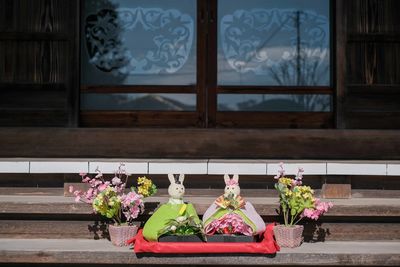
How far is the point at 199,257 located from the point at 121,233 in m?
0.67

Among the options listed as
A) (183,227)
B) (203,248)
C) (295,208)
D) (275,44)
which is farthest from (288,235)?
(275,44)

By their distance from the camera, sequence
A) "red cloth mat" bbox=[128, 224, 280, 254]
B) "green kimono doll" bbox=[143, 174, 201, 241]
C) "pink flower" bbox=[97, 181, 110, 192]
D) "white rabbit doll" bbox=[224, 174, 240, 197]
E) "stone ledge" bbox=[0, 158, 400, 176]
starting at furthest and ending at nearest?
"stone ledge" bbox=[0, 158, 400, 176] < "pink flower" bbox=[97, 181, 110, 192] < "white rabbit doll" bbox=[224, 174, 240, 197] < "green kimono doll" bbox=[143, 174, 201, 241] < "red cloth mat" bbox=[128, 224, 280, 254]

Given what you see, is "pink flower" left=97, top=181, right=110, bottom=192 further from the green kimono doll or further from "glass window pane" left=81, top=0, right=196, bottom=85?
"glass window pane" left=81, top=0, right=196, bottom=85

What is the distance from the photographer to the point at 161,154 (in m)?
5.83

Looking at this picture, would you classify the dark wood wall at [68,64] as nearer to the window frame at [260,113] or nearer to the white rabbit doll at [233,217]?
the window frame at [260,113]

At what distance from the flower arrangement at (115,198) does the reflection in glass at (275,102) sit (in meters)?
1.52

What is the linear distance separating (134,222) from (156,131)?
3.07 feet

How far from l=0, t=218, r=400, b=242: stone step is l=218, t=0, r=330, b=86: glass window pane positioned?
1.65m

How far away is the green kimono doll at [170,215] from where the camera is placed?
4.75 metres

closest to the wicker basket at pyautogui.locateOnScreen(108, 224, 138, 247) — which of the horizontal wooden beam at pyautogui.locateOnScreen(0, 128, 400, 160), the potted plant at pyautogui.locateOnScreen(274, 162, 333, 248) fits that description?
the horizontal wooden beam at pyautogui.locateOnScreen(0, 128, 400, 160)

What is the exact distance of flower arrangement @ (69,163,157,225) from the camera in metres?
4.94

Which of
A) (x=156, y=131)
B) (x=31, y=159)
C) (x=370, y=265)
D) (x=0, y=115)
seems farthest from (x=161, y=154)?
(x=370, y=265)

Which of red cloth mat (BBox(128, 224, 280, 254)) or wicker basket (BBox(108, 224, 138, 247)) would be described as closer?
red cloth mat (BBox(128, 224, 280, 254))

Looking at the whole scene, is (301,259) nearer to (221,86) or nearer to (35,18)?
(221,86)
